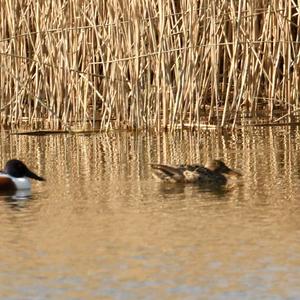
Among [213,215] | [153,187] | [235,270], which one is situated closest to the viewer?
[235,270]

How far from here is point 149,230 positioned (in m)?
6.48

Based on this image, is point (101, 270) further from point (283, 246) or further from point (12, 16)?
point (12, 16)

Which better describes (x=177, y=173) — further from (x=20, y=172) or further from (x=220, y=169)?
(x=20, y=172)

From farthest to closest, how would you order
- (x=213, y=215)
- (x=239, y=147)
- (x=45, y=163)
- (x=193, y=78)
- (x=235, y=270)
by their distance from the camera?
1. (x=193, y=78)
2. (x=239, y=147)
3. (x=45, y=163)
4. (x=213, y=215)
5. (x=235, y=270)

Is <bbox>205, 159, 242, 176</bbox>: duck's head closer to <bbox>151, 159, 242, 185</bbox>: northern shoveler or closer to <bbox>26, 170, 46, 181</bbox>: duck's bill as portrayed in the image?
<bbox>151, 159, 242, 185</bbox>: northern shoveler

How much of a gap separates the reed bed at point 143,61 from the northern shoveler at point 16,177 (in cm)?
292

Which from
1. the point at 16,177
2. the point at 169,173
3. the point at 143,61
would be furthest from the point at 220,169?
the point at 143,61

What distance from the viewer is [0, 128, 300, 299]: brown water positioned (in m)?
5.20

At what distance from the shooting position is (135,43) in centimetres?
1137

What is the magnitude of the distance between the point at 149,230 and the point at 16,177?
220 centimetres

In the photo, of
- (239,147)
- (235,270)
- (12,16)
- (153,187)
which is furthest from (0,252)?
(12,16)

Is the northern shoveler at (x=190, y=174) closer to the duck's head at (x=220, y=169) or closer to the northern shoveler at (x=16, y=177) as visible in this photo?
the duck's head at (x=220, y=169)

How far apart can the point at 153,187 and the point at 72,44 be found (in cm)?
391

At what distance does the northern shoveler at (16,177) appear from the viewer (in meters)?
8.35
